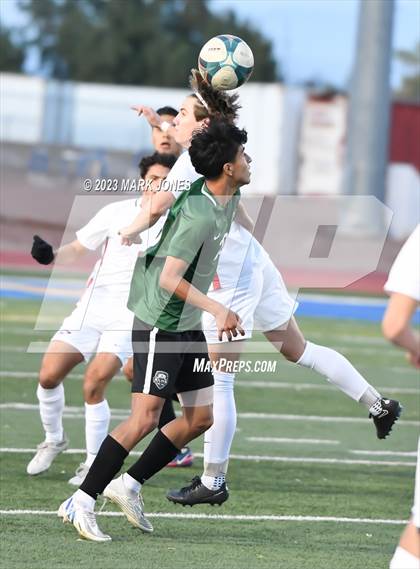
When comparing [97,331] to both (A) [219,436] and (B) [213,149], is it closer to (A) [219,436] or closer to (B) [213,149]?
(A) [219,436]

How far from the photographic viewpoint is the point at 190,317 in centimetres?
572

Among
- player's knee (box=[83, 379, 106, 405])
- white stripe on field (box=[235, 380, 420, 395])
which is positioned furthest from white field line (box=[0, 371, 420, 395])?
player's knee (box=[83, 379, 106, 405])

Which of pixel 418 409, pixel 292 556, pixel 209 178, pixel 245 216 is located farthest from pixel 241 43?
pixel 418 409

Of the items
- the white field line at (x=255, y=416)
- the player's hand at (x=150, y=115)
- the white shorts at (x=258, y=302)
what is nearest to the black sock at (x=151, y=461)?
the white shorts at (x=258, y=302)

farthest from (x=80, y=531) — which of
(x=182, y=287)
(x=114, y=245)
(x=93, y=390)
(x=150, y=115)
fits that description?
(x=150, y=115)

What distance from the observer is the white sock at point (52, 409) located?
280 inches

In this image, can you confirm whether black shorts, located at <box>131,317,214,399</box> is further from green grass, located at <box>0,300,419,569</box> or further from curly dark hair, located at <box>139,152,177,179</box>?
curly dark hair, located at <box>139,152,177,179</box>

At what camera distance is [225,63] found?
662 cm

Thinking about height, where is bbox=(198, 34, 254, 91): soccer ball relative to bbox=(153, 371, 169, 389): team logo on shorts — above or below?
above

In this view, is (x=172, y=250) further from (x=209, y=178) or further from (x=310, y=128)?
(x=310, y=128)

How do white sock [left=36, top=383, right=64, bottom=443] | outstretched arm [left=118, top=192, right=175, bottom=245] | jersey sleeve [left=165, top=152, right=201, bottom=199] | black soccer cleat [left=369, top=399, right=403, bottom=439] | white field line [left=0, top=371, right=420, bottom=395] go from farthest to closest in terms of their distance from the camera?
1. white field line [left=0, top=371, right=420, bottom=395]
2. white sock [left=36, top=383, right=64, bottom=443]
3. black soccer cleat [left=369, top=399, right=403, bottom=439]
4. outstretched arm [left=118, top=192, right=175, bottom=245]
5. jersey sleeve [left=165, top=152, right=201, bottom=199]

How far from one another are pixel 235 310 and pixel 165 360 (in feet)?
3.05

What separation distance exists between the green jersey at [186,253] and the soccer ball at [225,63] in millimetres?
929

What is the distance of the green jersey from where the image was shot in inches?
208
